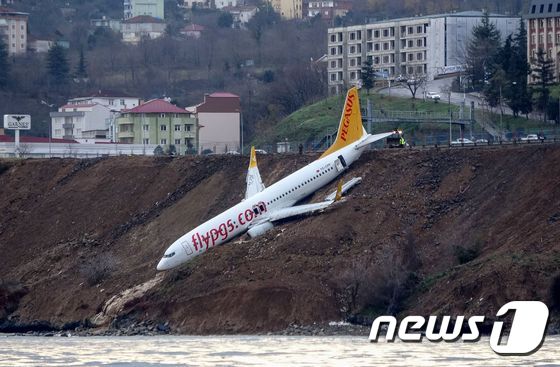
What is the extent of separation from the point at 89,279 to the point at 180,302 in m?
11.2

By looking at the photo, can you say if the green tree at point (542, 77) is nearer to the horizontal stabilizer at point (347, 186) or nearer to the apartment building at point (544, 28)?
the apartment building at point (544, 28)

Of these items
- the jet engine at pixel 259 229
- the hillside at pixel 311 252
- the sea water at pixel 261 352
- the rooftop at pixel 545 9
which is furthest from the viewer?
the rooftop at pixel 545 9

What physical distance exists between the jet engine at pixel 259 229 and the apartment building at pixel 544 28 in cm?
6999

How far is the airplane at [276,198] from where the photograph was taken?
117875 mm

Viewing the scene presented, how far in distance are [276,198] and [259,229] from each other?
8.70ft

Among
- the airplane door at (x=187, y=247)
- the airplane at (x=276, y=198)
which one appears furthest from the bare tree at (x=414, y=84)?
the airplane door at (x=187, y=247)

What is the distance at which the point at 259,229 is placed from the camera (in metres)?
118

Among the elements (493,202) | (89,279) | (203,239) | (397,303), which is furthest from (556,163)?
(89,279)

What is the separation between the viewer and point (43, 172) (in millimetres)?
146625

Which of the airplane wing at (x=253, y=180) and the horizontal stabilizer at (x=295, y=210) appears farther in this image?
the airplane wing at (x=253, y=180)

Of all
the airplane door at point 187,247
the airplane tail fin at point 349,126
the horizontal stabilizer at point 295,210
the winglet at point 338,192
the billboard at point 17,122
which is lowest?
the airplane door at point 187,247

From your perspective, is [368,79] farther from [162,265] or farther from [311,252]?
[311,252]

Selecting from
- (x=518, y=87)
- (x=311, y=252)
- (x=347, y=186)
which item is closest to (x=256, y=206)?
(x=347, y=186)

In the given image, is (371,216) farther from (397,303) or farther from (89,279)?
(89,279)
